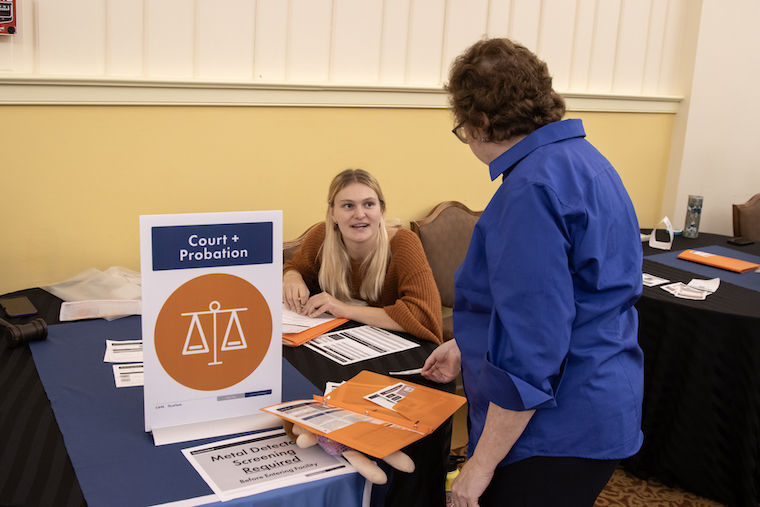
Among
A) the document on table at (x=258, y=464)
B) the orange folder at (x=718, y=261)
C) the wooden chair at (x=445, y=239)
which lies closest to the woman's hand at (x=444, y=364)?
the document on table at (x=258, y=464)

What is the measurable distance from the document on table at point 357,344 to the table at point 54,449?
43 millimetres

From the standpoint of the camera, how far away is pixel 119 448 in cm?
119

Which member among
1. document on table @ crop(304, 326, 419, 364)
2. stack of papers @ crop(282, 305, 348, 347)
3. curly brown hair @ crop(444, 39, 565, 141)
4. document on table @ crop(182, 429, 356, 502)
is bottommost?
document on table @ crop(182, 429, 356, 502)

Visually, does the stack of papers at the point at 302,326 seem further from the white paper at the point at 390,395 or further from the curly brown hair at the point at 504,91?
the curly brown hair at the point at 504,91

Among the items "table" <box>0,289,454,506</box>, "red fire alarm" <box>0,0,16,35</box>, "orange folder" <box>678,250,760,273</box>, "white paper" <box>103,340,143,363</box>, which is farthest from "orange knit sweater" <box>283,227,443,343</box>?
"orange folder" <box>678,250,760,273</box>

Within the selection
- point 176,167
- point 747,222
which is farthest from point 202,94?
point 747,222

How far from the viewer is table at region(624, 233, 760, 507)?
2375mm

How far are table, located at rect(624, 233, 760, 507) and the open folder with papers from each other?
155 centimetres

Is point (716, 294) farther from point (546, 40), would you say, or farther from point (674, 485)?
point (546, 40)

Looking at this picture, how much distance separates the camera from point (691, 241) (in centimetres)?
367

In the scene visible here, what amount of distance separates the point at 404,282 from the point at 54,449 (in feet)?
4.64

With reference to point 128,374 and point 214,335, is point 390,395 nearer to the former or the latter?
point 214,335

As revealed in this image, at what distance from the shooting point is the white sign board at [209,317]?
1220 millimetres

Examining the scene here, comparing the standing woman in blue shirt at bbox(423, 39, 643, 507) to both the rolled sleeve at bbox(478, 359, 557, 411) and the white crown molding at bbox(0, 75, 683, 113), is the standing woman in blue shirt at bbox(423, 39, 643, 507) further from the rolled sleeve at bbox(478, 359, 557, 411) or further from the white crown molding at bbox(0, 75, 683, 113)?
the white crown molding at bbox(0, 75, 683, 113)
